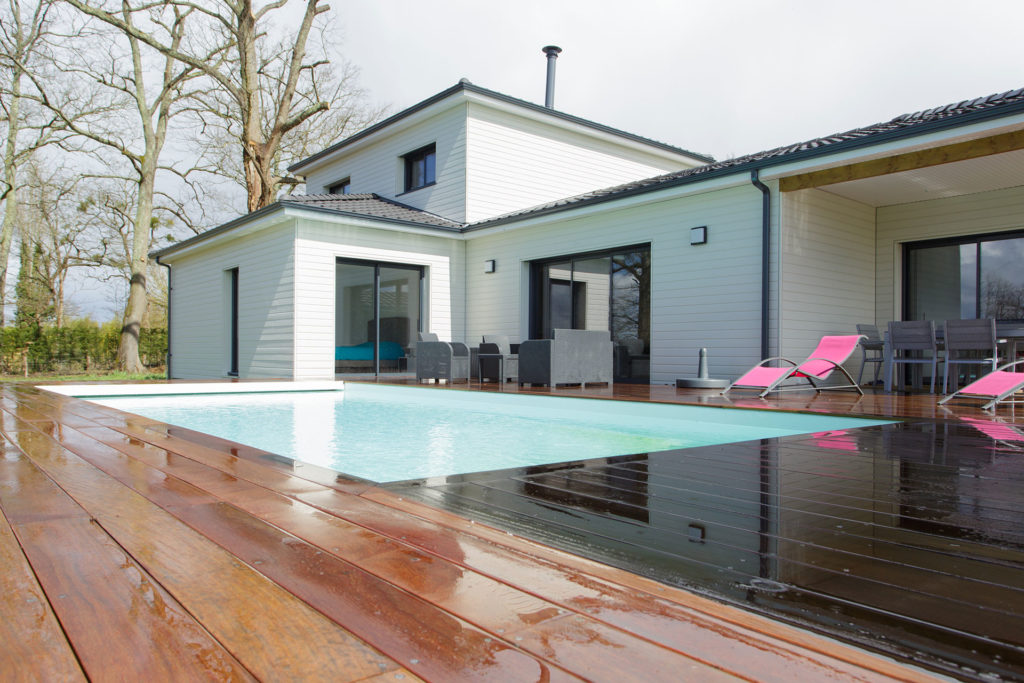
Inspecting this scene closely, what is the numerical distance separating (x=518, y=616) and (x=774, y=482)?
1627mm

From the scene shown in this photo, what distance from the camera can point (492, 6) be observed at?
15.7 meters

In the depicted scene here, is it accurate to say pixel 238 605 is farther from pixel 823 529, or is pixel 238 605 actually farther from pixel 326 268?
pixel 326 268

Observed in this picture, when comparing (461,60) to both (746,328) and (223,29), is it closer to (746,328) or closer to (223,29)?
(223,29)

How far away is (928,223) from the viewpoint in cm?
838

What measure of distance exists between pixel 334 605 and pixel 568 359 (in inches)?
263

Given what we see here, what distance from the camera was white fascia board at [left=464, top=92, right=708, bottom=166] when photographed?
11484mm

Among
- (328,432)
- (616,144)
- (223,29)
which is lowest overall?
(328,432)

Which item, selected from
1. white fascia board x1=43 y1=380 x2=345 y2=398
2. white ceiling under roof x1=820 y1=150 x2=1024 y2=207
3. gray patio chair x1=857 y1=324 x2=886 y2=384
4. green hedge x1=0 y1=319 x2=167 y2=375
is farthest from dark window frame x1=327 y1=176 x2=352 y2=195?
gray patio chair x1=857 y1=324 x2=886 y2=384

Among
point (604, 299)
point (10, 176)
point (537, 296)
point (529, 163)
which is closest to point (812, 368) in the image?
point (604, 299)

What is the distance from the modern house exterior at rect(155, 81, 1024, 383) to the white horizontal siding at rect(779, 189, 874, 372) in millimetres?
29

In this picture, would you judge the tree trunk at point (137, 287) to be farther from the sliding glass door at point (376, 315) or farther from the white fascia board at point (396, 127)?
the sliding glass door at point (376, 315)

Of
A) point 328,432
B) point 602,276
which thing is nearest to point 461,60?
point 602,276

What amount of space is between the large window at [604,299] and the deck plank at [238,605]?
755 centimetres

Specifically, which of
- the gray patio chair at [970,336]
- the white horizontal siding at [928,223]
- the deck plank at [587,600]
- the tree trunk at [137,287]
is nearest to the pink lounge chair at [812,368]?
the gray patio chair at [970,336]
